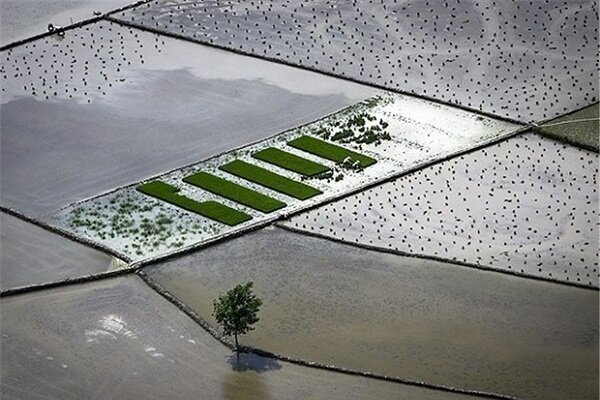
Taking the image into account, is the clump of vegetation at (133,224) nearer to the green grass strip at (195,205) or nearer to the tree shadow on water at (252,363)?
the green grass strip at (195,205)

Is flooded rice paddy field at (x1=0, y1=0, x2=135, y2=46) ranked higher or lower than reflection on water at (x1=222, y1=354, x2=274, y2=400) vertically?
higher

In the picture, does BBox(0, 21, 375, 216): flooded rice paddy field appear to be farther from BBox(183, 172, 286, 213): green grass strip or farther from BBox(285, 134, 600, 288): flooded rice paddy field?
BBox(285, 134, 600, 288): flooded rice paddy field

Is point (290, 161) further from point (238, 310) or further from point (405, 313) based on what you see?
point (238, 310)

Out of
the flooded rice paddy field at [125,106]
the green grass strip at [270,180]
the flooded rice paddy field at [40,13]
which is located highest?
the flooded rice paddy field at [40,13]

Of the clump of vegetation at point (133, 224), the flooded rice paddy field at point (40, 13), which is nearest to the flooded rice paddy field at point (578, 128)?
the clump of vegetation at point (133, 224)

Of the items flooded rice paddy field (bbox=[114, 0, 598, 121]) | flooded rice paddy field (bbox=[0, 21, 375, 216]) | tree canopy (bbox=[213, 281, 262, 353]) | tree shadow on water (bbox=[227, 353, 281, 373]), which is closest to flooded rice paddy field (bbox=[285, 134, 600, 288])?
flooded rice paddy field (bbox=[114, 0, 598, 121])

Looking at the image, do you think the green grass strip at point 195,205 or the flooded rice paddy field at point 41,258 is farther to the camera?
the green grass strip at point 195,205

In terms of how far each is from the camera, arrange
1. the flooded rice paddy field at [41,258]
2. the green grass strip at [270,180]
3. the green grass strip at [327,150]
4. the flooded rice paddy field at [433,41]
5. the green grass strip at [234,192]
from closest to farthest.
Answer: the flooded rice paddy field at [41,258] → the green grass strip at [234,192] → the green grass strip at [270,180] → the green grass strip at [327,150] → the flooded rice paddy field at [433,41]
